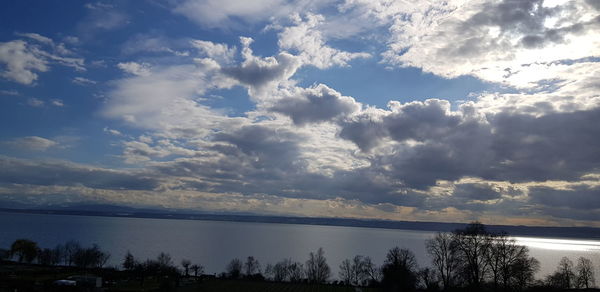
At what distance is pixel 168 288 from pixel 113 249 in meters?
115

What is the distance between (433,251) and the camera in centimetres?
7238

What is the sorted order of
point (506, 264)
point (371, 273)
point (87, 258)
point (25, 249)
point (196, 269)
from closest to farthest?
point (506, 264)
point (196, 269)
point (87, 258)
point (25, 249)
point (371, 273)

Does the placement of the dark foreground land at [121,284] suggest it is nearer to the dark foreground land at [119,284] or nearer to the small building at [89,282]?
the dark foreground land at [119,284]

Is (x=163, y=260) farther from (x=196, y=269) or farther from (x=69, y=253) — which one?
(x=69, y=253)

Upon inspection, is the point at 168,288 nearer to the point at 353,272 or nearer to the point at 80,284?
the point at 80,284

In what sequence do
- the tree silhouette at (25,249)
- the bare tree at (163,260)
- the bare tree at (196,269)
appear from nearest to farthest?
the bare tree at (196,269), the bare tree at (163,260), the tree silhouette at (25,249)

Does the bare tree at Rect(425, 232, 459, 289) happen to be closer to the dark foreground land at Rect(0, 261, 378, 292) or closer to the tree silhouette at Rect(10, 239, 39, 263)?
the dark foreground land at Rect(0, 261, 378, 292)

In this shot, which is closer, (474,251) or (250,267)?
(474,251)

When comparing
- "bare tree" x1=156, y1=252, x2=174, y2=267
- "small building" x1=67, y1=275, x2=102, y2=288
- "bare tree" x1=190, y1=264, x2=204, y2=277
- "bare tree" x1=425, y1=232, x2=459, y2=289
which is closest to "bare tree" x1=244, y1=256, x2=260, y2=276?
"bare tree" x1=190, y1=264, x2=204, y2=277

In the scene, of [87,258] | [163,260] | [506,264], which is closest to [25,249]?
[87,258]

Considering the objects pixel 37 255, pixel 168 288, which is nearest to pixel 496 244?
pixel 168 288

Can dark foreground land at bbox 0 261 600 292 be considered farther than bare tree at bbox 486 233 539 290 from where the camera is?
No

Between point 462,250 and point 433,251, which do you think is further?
point 433,251

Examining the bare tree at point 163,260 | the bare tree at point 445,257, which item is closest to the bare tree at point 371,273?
the bare tree at point 445,257
